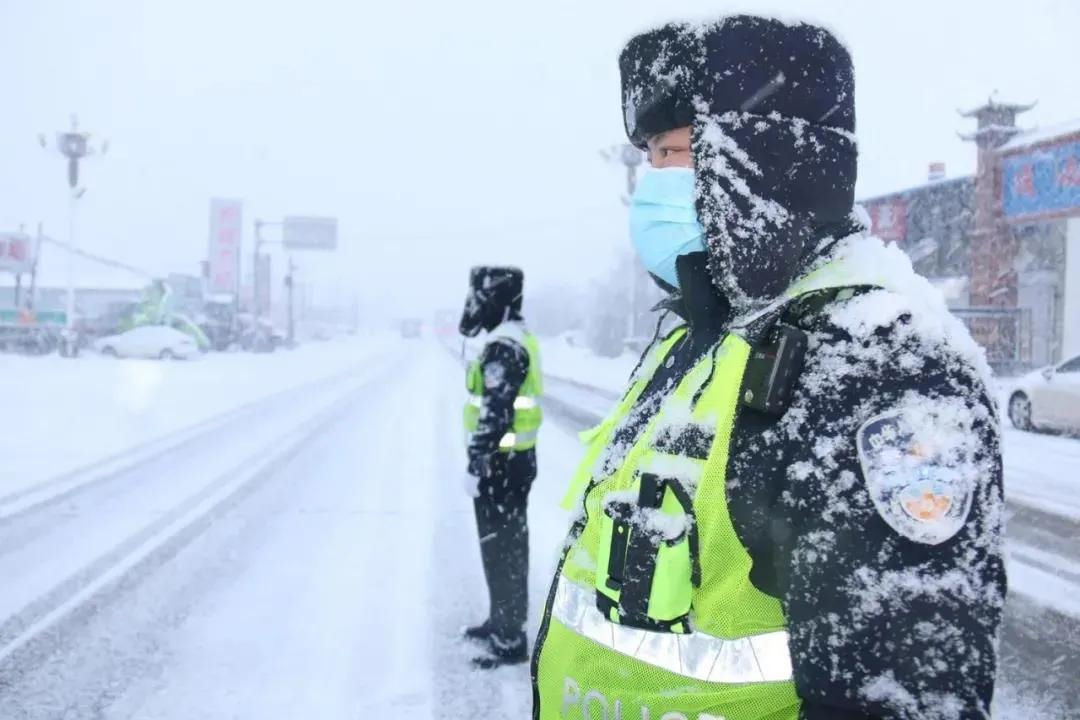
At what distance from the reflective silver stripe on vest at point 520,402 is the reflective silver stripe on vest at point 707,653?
3189mm

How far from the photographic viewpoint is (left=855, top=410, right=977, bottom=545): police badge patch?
1.09 meters

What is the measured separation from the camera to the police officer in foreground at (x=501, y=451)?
14.8ft

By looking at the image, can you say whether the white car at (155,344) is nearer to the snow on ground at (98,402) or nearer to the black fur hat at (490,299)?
the snow on ground at (98,402)

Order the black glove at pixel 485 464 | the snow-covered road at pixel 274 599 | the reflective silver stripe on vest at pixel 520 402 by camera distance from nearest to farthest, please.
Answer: the snow-covered road at pixel 274 599
the black glove at pixel 485 464
the reflective silver stripe on vest at pixel 520 402

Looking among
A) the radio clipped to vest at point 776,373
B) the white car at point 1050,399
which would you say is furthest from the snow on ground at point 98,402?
the white car at point 1050,399

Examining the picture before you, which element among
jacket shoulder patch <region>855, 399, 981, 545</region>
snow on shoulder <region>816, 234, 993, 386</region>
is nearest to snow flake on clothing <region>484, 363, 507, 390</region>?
snow on shoulder <region>816, 234, 993, 386</region>

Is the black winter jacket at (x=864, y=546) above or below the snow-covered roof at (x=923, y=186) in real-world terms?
below

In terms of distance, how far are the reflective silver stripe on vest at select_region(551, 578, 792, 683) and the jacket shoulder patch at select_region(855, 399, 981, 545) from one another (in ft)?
0.89

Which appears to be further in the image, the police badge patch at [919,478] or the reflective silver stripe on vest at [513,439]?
the reflective silver stripe on vest at [513,439]

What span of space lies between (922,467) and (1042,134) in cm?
2474

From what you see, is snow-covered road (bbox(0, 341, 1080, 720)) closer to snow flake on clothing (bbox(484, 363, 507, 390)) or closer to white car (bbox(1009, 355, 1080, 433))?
snow flake on clothing (bbox(484, 363, 507, 390))

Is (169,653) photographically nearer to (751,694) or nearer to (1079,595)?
(751,694)

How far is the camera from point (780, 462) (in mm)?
1181

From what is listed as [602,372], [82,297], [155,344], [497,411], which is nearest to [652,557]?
[497,411]
